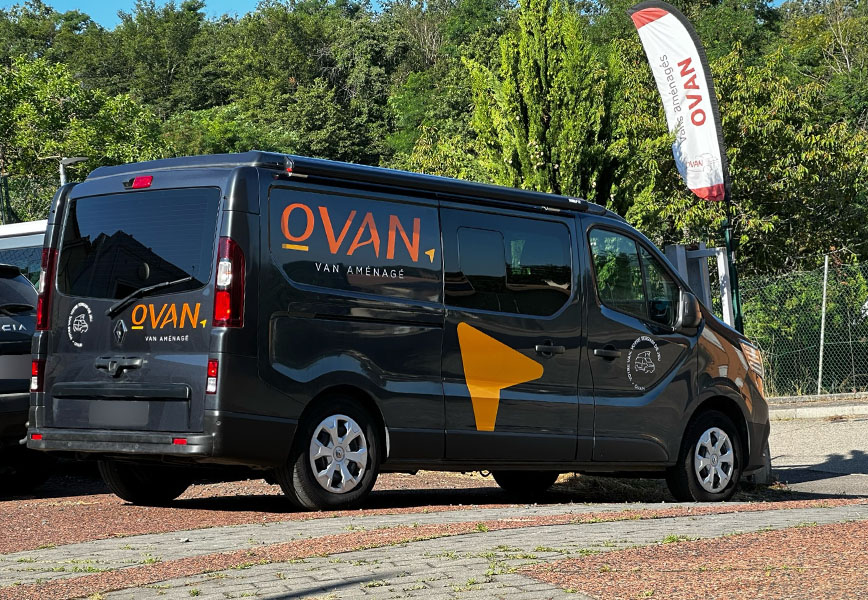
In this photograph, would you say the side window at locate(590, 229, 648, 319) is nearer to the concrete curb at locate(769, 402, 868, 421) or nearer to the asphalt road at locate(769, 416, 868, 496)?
the asphalt road at locate(769, 416, 868, 496)

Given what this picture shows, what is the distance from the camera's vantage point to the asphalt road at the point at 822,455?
12617mm

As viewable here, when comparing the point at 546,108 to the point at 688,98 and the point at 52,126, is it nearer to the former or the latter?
the point at 688,98

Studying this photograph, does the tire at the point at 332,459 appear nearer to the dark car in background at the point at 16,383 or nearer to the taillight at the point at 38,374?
the taillight at the point at 38,374

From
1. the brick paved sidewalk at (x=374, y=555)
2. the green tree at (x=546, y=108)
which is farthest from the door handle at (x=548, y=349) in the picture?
the green tree at (x=546, y=108)

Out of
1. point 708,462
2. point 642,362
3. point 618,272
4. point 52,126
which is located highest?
point 52,126

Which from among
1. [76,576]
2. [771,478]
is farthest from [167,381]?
[771,478]

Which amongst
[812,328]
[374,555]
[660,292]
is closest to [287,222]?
[374,555]

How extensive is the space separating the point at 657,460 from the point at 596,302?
1368 mm

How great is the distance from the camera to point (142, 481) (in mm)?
8922

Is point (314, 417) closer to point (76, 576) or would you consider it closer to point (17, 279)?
point (76, 576)

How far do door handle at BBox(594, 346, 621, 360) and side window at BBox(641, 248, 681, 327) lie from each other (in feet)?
1.72

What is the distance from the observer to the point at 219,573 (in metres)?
5.38

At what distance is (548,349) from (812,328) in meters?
13.0

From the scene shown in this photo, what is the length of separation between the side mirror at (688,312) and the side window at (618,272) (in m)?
0.34
